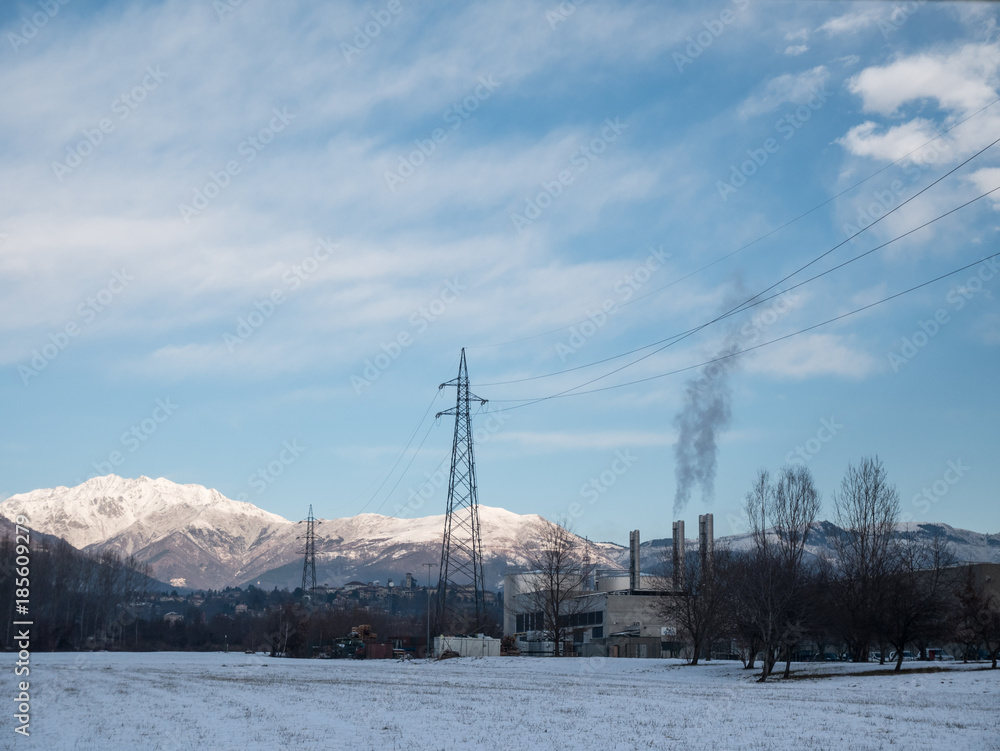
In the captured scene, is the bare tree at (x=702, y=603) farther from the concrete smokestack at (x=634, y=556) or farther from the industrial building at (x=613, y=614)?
the concrete smokestack at (x=634, y=556)

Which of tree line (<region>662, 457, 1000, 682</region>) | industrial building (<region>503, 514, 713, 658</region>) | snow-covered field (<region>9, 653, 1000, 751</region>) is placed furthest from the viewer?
industrial building (<region>503, 514, 713, 658</region>)

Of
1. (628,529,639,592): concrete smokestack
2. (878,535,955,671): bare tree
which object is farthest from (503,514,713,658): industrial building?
(878,535,955,671): bare tree

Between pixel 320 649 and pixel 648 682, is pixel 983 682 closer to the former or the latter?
pixel 648 682

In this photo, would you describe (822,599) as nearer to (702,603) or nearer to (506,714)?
(702,603)

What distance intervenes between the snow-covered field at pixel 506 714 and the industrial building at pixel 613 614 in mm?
39220

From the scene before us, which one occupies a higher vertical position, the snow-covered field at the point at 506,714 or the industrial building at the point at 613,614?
the snow-covered field at the point at 506,714

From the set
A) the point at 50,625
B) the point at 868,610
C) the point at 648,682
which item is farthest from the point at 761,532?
the point at 50,625

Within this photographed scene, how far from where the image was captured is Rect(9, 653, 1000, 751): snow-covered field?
22.1m

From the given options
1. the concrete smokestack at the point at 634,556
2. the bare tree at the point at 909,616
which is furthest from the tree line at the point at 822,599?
the concrete smokestack at the point at 634,556

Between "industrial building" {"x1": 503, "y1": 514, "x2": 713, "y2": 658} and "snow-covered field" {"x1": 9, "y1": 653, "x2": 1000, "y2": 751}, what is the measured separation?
39.2 metres

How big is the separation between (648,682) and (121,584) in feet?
454

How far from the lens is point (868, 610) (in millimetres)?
63625

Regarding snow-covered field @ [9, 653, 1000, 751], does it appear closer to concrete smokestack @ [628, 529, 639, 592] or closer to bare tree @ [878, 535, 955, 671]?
bare tree @ [878, 535, 955, 671]

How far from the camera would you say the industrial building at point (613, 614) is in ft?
330
